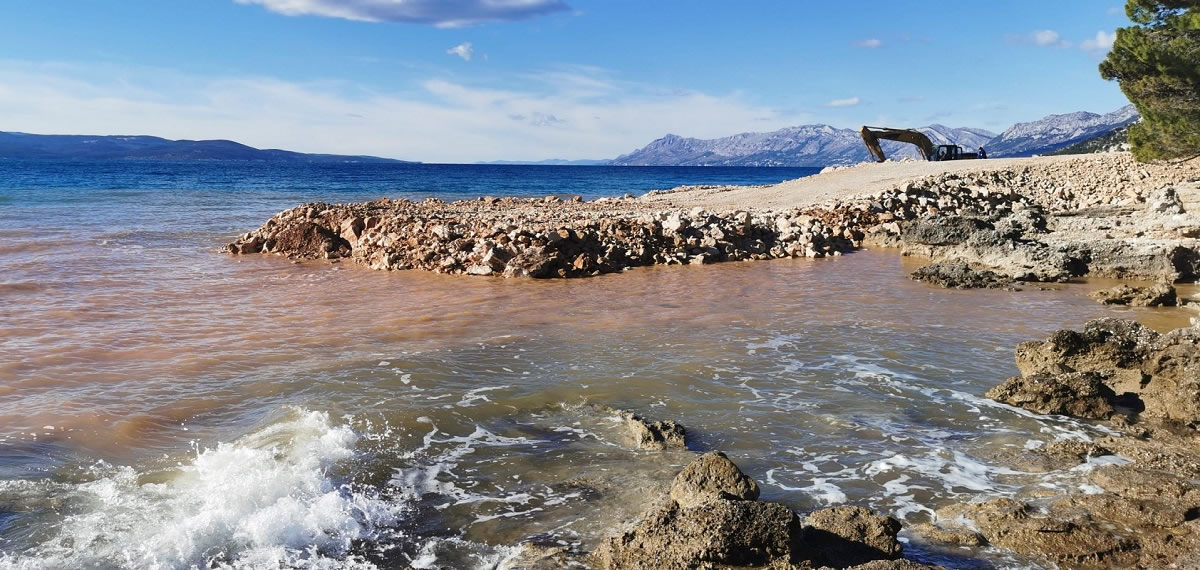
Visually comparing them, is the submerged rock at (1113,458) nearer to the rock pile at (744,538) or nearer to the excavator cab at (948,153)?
the rock pile at (744,538)

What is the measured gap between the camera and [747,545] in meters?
3.79

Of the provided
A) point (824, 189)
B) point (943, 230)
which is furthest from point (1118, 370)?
point (824, 189)

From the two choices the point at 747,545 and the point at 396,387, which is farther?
the point at 396,387

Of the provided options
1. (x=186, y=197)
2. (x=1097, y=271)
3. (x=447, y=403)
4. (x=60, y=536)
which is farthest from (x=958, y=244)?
A: (x=186, y=197)

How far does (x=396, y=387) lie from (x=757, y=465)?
347 centimetres

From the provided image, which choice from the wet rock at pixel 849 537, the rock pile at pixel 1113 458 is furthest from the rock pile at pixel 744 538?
the rock pile at pixel 1113 458

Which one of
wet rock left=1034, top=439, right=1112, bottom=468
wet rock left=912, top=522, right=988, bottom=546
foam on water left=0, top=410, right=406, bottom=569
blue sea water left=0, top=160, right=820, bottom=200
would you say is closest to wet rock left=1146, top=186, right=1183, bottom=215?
wet rock left=1034, top=439, right=1112, bottom=468

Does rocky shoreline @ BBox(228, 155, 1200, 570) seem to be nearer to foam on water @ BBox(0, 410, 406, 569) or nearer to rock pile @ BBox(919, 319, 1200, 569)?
rock pile @ BBox(919, 319, 1200, 569)

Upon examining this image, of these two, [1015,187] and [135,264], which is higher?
[1015,187]

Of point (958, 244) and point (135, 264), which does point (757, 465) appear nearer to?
point (958, 244)

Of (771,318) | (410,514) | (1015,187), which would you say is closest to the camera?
(410,514)

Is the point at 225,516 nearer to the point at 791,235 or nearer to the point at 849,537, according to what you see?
the point at 849,537

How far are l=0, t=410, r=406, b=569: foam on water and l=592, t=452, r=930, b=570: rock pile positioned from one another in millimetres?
1538

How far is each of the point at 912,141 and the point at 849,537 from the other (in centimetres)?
3674
